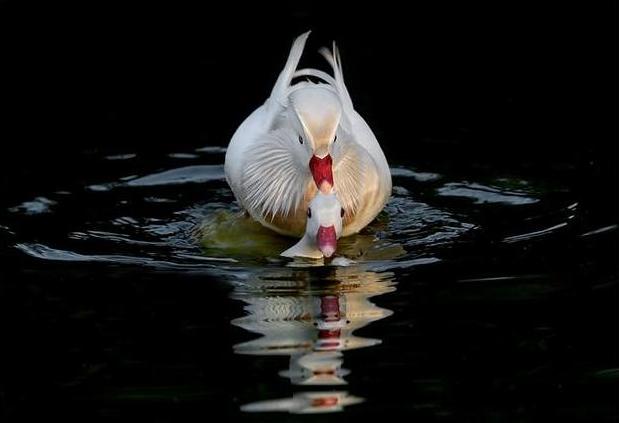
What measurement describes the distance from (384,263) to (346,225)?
818mm

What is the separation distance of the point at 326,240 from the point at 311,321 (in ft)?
2.83

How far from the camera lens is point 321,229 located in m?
7.10

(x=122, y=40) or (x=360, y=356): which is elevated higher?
(x=122, y=40)

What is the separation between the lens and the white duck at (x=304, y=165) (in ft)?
24.0

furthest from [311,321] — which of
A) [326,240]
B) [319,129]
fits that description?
[319,129]

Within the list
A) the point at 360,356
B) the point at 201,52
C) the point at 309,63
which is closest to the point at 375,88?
the point at 309,63

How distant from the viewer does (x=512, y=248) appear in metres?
7.25

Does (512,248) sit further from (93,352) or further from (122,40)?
(122,40)

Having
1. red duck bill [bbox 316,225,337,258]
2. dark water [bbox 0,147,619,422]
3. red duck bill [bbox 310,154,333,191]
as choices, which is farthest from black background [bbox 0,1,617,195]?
red duck bill [bbox 316,225,337,258]

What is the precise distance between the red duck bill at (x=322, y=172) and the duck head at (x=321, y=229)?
0.14 feet

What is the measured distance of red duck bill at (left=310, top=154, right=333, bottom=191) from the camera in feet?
23.6

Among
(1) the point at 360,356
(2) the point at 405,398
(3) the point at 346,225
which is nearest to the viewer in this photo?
(2) the point at 405,398

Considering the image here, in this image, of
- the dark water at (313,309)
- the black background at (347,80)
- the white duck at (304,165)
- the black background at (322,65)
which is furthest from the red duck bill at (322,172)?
the black background at (322,65)

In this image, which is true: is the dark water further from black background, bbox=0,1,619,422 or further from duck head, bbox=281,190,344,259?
black background, bbox=0,1,619,422
